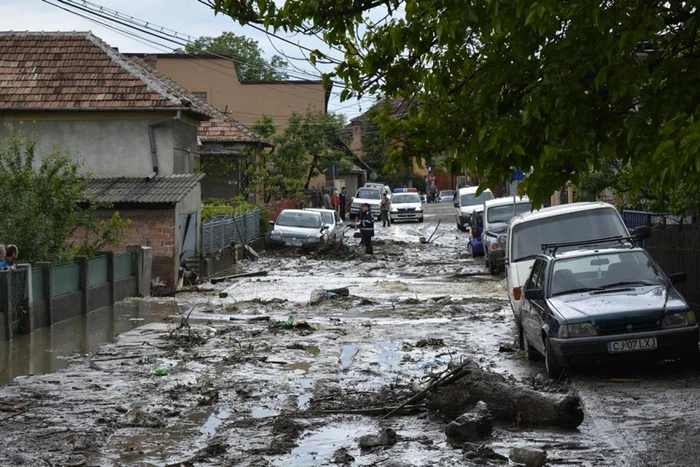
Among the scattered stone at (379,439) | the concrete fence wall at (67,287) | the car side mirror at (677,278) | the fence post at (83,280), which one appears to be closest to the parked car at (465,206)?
the concrete fence wall at (67,287)

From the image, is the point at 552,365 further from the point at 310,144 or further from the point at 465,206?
the point at 310,144

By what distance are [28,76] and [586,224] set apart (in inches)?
842

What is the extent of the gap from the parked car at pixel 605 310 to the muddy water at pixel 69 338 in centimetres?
669

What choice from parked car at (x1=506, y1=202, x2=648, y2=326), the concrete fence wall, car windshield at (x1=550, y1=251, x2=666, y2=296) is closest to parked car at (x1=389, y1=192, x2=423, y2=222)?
the concrete fence wall

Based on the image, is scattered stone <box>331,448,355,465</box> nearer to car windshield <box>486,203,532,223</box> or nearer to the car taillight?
the car taillight

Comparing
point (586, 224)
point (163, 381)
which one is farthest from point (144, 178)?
point (163, 381)

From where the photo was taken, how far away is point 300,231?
135 feet

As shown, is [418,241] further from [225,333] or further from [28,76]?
[225,333]

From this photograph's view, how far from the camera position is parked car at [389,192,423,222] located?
6462cm

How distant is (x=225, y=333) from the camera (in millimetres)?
19109

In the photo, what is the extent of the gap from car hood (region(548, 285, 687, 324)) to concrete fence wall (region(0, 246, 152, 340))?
9384 mm

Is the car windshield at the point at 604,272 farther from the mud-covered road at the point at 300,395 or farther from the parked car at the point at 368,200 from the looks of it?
the parked car at the point at 368,200

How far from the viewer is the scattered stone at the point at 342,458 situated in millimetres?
9180

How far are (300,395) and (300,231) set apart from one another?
2868 centimetres
